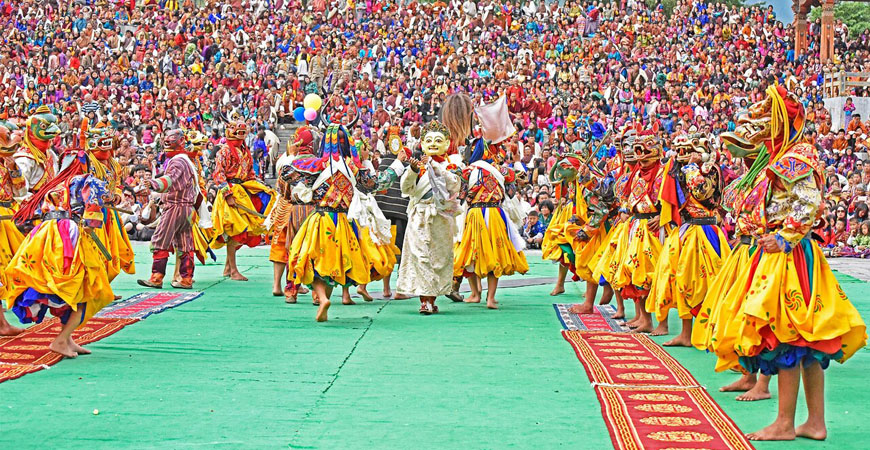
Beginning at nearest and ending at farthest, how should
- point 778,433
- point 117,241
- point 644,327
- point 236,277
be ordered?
point 778,433 < point 644,327 < point 117,241 < point 236,277

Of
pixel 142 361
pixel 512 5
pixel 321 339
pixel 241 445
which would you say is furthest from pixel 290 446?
pixel 512 5

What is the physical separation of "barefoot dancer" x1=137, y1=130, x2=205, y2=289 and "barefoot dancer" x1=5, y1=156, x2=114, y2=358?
3.91 m

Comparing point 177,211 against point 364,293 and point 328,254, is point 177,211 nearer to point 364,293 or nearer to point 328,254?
point 364,293

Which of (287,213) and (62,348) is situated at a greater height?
(287,213)

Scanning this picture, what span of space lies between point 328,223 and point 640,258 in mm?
2612

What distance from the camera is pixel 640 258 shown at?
8.02 metres

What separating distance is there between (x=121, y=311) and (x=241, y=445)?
5018 millimetres

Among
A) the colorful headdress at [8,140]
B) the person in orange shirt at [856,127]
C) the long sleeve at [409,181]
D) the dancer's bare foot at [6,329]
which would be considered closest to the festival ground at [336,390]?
the dancer's bare foot at [6,329]

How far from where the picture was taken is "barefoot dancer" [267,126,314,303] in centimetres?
928

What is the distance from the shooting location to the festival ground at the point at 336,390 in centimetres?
489

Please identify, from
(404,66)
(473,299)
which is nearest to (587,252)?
(473,299)

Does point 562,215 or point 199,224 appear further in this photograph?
point 199,224

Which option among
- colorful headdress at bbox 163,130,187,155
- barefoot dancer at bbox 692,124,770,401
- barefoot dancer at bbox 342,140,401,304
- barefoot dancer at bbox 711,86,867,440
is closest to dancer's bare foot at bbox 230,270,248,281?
colorful headdress at bbox 163,130,187,155

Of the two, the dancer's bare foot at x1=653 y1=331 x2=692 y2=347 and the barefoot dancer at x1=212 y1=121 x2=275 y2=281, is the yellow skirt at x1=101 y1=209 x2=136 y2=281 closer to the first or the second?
the barefoot dancer at x1=212 y1=121 x2=275 y2=281
